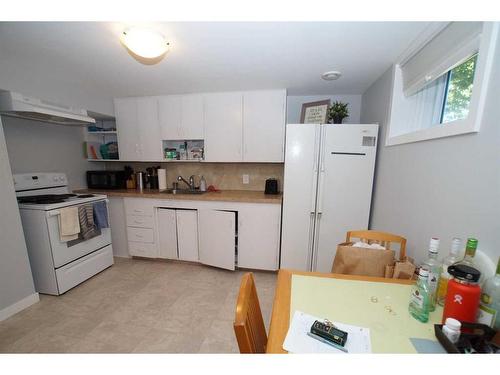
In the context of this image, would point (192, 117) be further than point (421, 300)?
Yes

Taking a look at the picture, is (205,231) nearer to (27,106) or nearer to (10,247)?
(10,247)

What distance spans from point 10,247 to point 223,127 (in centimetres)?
230

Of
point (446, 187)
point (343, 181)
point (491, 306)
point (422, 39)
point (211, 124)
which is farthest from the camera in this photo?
point (211, 124)

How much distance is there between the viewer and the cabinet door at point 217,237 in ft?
7.54

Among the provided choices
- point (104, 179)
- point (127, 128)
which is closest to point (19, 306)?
point (104, 179)

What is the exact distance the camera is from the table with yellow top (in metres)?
0.66

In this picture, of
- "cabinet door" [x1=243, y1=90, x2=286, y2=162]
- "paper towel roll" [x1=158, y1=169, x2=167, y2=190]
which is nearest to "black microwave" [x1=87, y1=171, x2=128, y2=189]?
"paper towel roll" [x1=158, y1=169, x2=167, y2=190]

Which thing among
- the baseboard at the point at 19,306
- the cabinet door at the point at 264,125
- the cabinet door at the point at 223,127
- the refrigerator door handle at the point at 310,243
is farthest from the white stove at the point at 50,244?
the refrigerator door handle at the point at 310,243

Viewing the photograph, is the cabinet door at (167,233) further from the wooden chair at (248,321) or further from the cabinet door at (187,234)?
the wooden chair at (248,321)

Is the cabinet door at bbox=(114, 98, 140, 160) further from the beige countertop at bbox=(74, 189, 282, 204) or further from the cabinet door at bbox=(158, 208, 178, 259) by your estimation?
the cabinet door at bbox=(158, 208, 178, 259)

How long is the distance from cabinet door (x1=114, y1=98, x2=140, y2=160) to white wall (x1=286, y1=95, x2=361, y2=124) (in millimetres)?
2144

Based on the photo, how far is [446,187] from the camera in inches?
41.4
